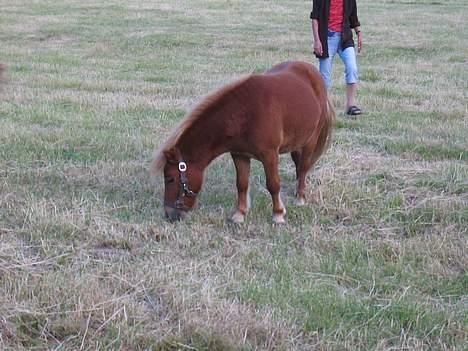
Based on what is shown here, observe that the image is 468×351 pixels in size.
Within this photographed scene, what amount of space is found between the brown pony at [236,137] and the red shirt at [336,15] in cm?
385

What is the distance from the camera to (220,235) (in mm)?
5453

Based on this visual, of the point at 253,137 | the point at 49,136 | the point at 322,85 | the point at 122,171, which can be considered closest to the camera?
the point at 253,137

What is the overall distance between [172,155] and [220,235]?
0.70m

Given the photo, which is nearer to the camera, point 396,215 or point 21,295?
point 21,295

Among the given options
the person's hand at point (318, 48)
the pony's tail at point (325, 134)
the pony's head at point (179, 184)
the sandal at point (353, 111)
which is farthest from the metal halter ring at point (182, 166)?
the sandal at point (353, 111)

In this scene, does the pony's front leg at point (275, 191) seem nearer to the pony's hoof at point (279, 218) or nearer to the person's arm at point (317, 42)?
the pony's hoof at point (279, 218)

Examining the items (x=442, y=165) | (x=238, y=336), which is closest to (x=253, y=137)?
(x=238, y=336)

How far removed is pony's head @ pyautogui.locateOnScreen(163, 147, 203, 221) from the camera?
18.3 feet

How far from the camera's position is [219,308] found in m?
4.02

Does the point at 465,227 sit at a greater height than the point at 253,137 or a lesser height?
lesser

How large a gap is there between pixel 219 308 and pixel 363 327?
773 mm

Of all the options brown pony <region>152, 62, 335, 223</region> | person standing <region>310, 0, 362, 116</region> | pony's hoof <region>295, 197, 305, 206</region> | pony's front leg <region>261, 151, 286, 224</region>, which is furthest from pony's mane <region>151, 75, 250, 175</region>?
person standing <region>310, 0, 362, 116</region>

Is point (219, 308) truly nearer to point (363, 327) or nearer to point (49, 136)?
point (363, 327)

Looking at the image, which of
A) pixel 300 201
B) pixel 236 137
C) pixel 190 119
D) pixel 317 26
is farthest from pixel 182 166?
pixel 317 26
